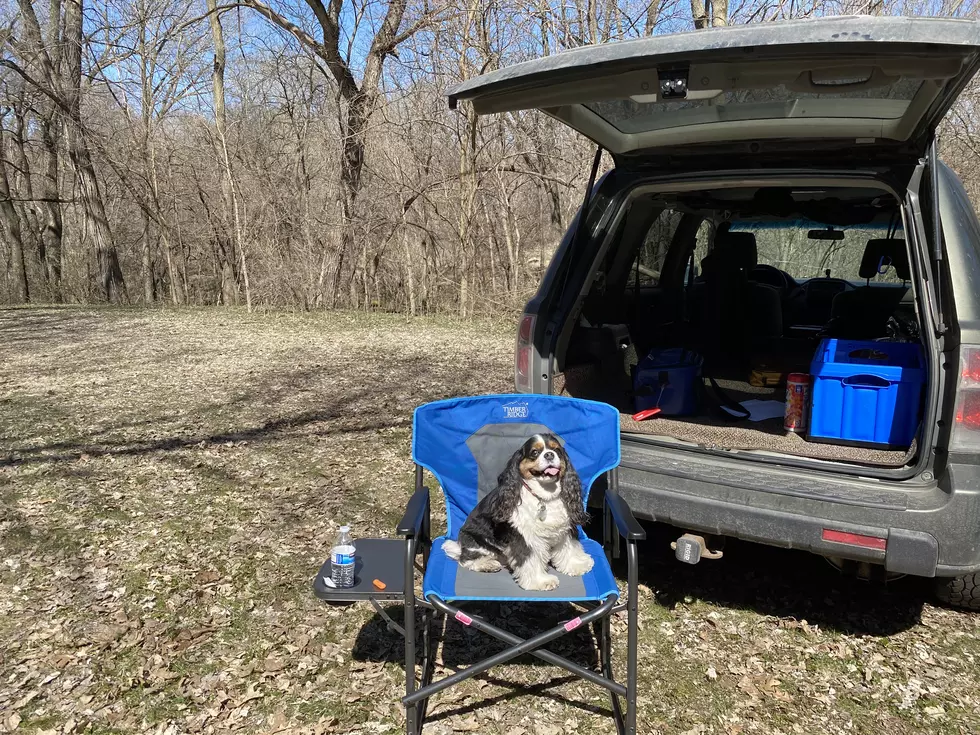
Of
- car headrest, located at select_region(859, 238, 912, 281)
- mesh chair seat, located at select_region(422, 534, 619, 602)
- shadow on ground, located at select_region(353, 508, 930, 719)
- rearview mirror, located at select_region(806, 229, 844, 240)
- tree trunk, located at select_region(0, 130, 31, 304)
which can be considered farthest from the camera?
tree trunk, located at select_region(0, 130, 31, 304)

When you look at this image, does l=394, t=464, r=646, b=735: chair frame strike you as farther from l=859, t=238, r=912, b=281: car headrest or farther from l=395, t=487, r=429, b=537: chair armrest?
l=859, t=238, r=912, b=281: car headrest

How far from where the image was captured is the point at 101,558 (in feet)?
12.2

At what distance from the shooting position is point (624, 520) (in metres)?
2.51

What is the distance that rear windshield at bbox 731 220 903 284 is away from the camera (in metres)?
5.21

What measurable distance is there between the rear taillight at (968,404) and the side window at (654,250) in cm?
215

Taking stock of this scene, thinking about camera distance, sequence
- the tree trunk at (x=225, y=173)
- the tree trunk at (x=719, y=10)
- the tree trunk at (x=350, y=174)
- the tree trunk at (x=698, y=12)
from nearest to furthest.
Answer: the tree trunk at (x=719, y=10), the tree trunk at (x=698, y=12), the tree trunk at (x=225, y=173), the tree trunk at (x=350, y=174)

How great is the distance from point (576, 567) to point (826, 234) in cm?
394

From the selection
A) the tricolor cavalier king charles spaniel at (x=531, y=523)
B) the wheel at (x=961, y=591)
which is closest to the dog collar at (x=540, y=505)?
the tricolor cavalier king charles spaniel at (x=531, y=523)

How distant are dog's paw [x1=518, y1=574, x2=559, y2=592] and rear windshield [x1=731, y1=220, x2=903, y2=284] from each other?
3884 millimetres

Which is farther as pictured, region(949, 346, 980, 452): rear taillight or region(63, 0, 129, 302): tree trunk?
region(63, 0, 129, 302): tree trunk

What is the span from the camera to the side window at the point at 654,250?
452 centimetres

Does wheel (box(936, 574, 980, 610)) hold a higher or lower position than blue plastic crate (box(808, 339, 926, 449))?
lower

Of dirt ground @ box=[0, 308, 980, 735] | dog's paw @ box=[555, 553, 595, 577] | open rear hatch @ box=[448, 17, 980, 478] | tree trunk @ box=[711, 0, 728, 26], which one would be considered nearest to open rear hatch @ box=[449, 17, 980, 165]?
open rear hatch @ box=[448, 17, 980, 478]

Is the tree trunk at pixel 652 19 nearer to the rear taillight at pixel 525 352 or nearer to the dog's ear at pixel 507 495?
the rear taillight at pixel 525 352
